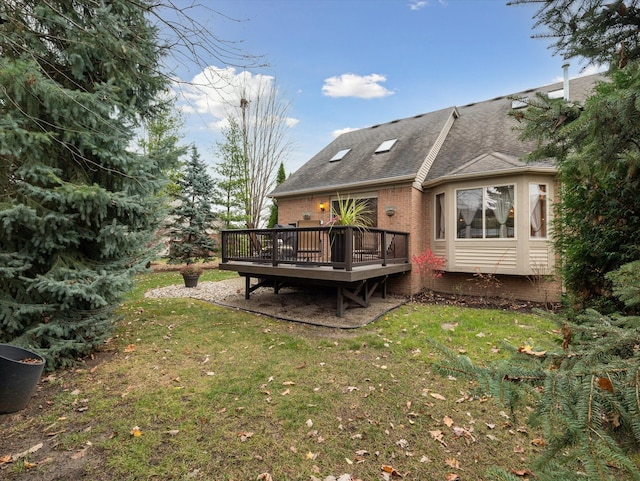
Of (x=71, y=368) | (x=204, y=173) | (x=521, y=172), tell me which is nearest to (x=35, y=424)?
(x=71, y=368)

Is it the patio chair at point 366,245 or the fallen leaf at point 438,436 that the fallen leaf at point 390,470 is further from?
the patio chair at point 366,245

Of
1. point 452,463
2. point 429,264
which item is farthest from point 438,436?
point 429,264

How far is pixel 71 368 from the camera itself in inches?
158

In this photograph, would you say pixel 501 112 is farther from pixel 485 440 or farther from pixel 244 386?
pixel 244 386

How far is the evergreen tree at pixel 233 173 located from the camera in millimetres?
17234

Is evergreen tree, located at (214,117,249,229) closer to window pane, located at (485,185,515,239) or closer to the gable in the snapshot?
the gable

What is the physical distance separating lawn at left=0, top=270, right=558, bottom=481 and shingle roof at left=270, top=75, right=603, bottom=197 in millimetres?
5635

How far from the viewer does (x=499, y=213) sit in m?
8.14

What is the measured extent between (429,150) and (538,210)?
3.60m

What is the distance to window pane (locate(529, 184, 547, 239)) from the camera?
307 inches

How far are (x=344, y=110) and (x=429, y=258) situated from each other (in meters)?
10.3

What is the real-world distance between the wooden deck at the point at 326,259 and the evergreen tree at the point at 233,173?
909cm

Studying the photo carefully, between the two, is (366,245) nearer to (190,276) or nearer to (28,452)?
(190,276)

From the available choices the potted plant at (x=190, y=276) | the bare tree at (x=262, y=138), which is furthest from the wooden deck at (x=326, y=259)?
the bare tree at (x=262, y=138)
